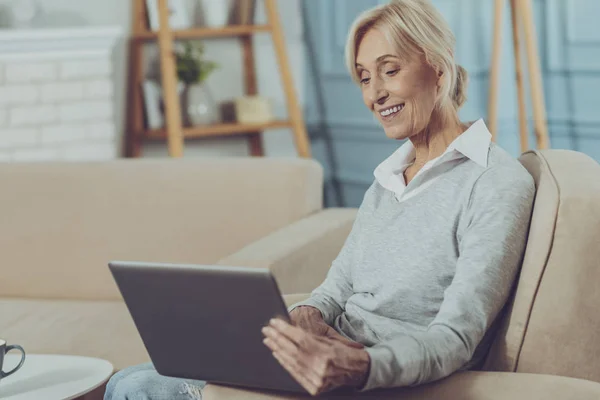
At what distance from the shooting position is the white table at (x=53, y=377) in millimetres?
1747

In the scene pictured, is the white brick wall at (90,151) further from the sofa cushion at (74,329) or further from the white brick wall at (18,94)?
the sofa cushion at (74,329)

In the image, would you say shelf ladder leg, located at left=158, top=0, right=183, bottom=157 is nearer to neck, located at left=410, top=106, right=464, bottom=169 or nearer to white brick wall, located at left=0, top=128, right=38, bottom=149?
white brick wall, located at left=0, top=128, right=38, bottom=149

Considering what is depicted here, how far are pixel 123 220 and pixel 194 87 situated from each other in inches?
71.8

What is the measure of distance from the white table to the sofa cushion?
231 mm

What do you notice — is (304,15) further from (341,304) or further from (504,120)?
(341,304)

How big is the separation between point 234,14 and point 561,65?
62.5 inches

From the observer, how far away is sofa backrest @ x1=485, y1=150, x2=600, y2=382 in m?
1.44

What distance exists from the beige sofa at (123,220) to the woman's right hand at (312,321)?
82 centimetres

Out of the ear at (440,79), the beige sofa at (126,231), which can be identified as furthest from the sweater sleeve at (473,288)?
the beige sofa at (126,231)

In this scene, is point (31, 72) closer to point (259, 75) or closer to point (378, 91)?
point (259, 75)

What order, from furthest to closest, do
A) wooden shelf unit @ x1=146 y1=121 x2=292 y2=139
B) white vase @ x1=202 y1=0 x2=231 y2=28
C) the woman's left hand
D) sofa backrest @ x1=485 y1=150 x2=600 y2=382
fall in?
1. white vase @ x1=202 y1=0 x2=231 y2=28
2. wooden shelf unit @ x1=146 y1=121 x2=292 y2=139
3. sofa backrest @ x1=485 y1=150 x2=600 y2=382
4. the woman's left hand

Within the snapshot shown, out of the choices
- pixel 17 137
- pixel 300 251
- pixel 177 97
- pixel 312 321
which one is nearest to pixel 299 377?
pixel 312 321

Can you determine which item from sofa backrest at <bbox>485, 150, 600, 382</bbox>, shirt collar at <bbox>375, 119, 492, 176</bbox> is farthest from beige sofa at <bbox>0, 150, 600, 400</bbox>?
sofa backrest at <bbox>485, 150, 600, 382</bbox>

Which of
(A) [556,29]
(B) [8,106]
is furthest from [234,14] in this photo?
(A) [556,29]
